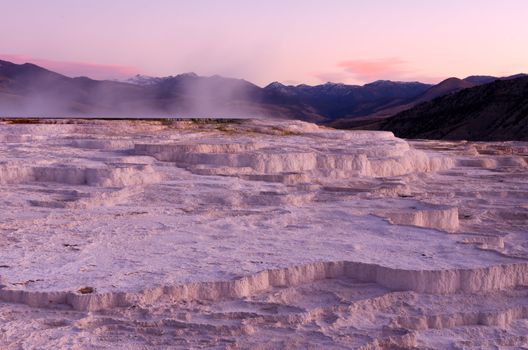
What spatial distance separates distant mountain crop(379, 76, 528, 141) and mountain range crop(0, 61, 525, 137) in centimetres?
A: 203

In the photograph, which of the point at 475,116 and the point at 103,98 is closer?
the point at 475,116

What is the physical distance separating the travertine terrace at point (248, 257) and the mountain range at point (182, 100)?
169 ft

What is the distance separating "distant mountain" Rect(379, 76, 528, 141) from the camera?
48.2 meters

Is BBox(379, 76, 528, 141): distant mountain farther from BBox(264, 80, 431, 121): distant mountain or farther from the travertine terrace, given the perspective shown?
BBox(264, 80, 431, 121): distant mountain

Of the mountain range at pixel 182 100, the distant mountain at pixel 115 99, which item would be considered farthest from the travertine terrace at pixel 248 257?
the distant mountain at pixel 115 99

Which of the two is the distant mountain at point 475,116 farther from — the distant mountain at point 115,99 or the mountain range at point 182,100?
the distant mountain at point 115,99

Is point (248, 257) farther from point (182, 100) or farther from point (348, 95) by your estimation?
point (348, 95)

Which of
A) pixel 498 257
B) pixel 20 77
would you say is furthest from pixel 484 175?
pixel 20 77

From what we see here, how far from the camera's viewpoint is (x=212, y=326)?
5.36 metres

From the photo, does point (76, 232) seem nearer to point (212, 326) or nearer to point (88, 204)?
point (88, 204)

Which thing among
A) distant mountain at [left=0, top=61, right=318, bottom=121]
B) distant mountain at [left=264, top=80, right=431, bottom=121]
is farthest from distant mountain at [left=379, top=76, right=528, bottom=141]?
distant mountain at [left=264, top=80, right=431, bottom=121]

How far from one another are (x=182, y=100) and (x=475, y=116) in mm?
61913

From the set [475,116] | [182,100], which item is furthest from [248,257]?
[182,100]

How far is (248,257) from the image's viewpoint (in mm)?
6934
